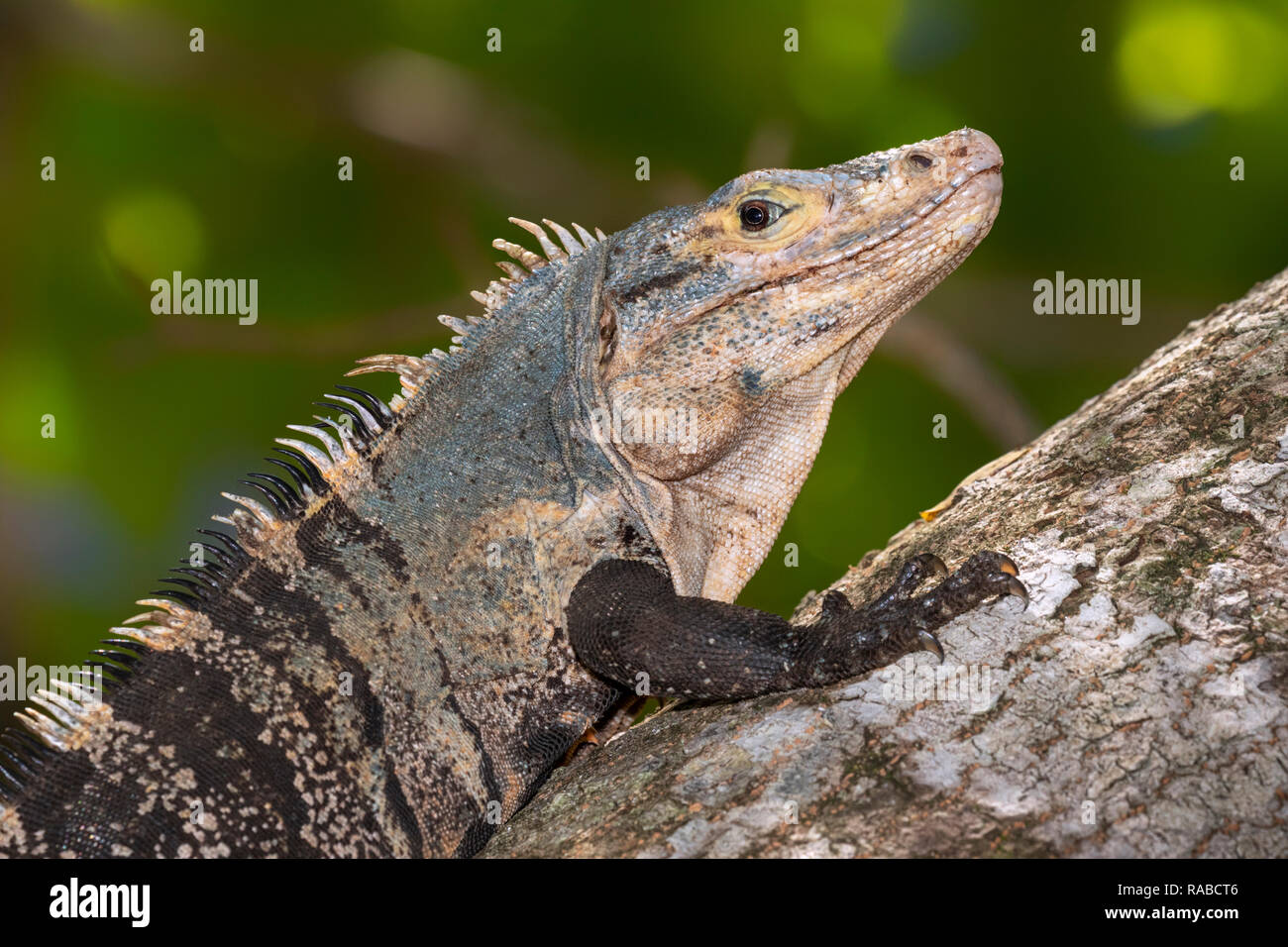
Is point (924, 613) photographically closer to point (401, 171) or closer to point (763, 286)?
point (763, 286)

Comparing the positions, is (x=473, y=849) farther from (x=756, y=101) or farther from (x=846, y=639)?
(x=756, y=101)

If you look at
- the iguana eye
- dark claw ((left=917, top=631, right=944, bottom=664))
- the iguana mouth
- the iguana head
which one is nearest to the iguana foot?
dark claw ((left=917, top=631, right=944, bottom=664))

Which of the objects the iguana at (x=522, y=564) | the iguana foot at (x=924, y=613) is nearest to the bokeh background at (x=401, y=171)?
the iguana at (x=522, y=564)

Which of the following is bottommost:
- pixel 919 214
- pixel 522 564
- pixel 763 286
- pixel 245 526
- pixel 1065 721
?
pixel 1065 721

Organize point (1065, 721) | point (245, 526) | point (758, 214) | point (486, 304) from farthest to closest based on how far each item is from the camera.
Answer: point (486, 304), point (758, 214), point (245, 526), point (1065, 721)

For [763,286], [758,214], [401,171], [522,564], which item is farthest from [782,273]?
[401,171]

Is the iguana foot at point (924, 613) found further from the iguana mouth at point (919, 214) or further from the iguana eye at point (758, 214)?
the iguana eye at point (758, 214)
